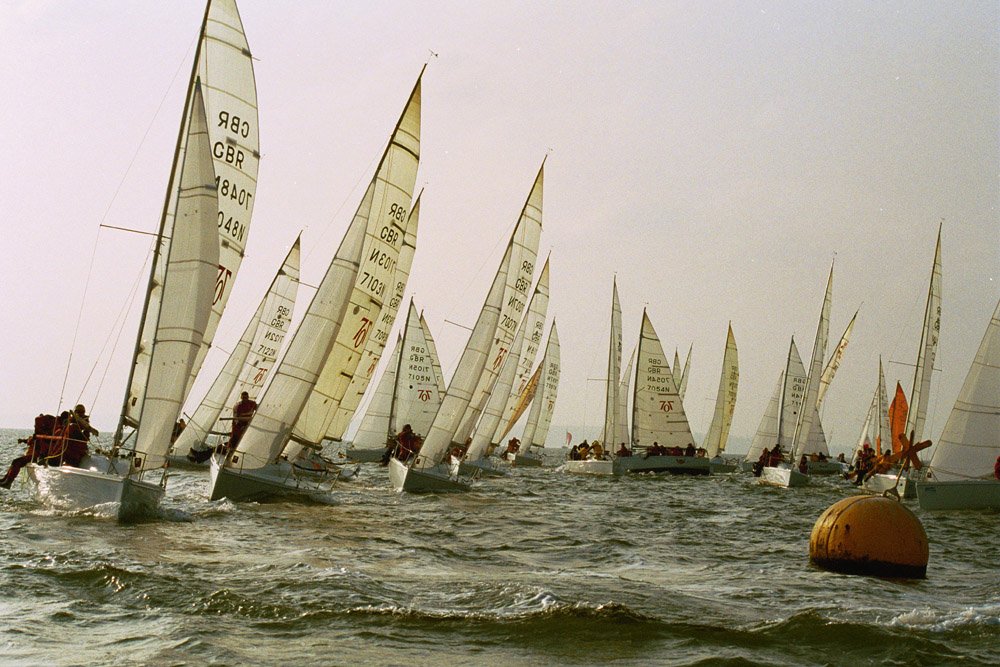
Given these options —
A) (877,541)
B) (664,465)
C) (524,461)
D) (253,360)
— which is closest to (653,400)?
Answer: (664,465)

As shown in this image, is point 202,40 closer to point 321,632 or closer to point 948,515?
point 321,632


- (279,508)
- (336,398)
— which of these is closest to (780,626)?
(279,508)

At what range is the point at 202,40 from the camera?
20.9 m

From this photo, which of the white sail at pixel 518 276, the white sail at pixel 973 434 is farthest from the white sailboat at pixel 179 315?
the white sail at pixel 973 434

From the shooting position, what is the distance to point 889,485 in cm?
2969

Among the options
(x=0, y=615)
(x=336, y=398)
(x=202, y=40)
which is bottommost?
(x=0, y=615)

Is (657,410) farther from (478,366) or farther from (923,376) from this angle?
(478,366)

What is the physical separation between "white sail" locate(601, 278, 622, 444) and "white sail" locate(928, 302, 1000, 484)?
23859mm

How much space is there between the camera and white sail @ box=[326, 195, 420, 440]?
31.2 m

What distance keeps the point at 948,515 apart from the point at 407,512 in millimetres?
12405

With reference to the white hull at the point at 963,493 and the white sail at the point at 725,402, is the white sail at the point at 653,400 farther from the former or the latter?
the white hull at the point at 963,493

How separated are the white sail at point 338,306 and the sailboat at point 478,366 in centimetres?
393

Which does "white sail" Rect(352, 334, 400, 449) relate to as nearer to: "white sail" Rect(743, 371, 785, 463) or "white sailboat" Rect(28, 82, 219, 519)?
"white sail" Rect(743, 371, 785, 463)

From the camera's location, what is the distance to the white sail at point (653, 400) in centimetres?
4612
